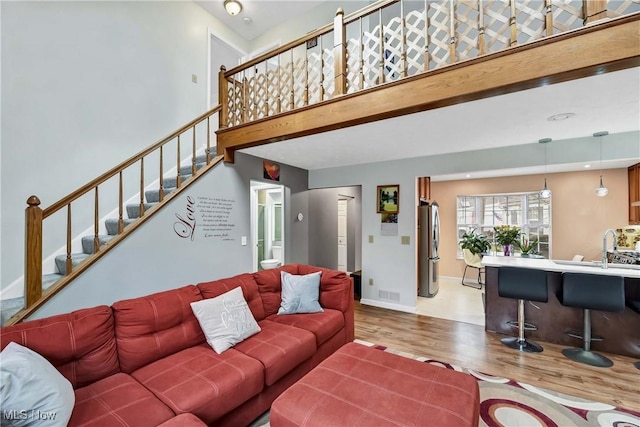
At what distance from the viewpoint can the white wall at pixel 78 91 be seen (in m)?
2.79

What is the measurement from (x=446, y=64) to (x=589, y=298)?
2667 millimetres

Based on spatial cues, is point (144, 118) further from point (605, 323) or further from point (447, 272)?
point (447, 272)

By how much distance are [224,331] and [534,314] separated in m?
3.48

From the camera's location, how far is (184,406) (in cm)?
145

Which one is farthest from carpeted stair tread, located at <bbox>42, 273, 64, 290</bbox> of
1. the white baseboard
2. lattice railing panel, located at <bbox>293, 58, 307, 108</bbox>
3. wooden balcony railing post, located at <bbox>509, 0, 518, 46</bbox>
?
wooden balcony railing post, located at <bbox>509, 0, 518, 46</bbox>

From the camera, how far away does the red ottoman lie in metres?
1.36

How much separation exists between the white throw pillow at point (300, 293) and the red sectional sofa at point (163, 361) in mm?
319

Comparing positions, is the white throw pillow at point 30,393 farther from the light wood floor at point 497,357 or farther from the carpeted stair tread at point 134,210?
the light wood floor at point 497,357

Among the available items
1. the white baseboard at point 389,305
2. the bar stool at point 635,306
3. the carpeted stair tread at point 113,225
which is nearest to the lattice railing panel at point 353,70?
the carpeted stair tread at point 113,225

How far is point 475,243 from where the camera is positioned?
Answer: 562 centimetres

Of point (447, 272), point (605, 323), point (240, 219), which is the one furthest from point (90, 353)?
point (447, 272)

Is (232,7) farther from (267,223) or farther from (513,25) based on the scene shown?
(513,25)

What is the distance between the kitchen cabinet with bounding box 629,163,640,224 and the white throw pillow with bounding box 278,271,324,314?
17.1ft

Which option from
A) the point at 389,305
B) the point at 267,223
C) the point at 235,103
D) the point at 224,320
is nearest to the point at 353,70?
the point at 235,103
